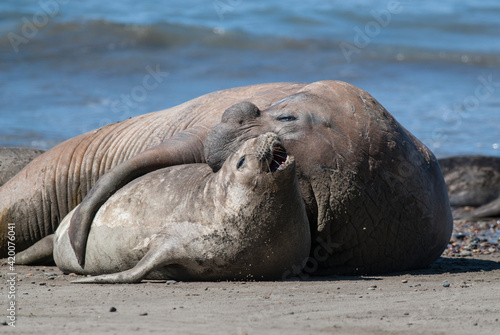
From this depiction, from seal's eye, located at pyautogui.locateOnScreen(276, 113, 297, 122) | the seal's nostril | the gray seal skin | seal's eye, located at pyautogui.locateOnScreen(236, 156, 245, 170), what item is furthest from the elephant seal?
the gray seal skin

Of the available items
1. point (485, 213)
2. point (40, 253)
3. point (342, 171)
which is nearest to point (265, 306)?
point (342, 171)

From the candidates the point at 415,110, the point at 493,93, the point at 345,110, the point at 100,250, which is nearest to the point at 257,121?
the point at 345,110

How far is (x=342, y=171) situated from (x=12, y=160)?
3666 millimetres

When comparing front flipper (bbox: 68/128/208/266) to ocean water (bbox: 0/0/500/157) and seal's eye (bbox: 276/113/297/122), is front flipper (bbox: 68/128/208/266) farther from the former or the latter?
ocean water (bbox: 0/0/500/157)

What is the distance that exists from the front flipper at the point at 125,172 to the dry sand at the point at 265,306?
1.37ft

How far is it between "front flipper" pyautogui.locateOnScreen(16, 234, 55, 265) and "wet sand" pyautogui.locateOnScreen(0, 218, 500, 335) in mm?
701

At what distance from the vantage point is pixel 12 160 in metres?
7.60

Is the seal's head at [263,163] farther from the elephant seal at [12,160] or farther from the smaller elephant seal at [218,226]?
the elephant seal at [12,160]

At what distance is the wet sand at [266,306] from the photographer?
374 centimetres

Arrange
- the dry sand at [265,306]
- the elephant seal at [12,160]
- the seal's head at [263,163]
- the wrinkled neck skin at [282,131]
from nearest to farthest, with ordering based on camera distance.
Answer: the dry sand at [265,306]
the seal's head at [263,163]
the wrinkled neck skin at [282,131]
the elephant seal at [12,160]

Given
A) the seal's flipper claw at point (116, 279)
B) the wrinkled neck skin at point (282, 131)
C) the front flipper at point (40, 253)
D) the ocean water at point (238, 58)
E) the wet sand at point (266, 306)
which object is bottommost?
the wet sand at point (266, 306)

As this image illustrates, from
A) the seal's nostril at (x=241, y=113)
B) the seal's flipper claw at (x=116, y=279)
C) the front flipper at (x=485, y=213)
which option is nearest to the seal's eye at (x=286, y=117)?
the seal's nostril at (x=241, y=113)

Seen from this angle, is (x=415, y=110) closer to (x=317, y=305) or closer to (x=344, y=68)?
(x=344, y=68)

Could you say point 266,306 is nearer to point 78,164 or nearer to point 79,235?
point 79,235
